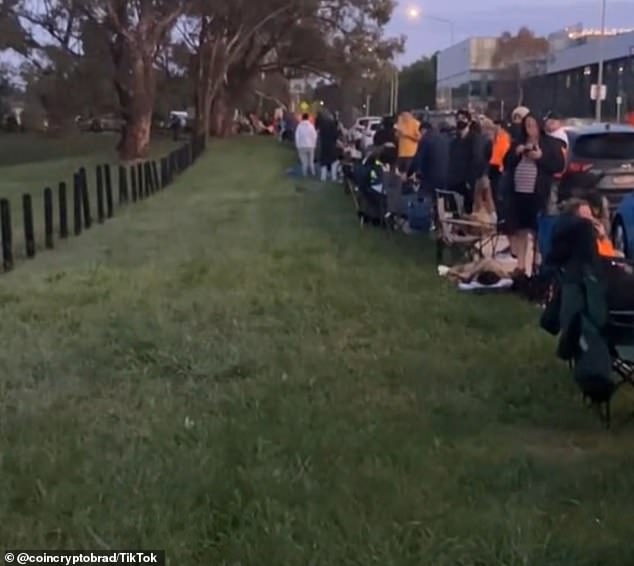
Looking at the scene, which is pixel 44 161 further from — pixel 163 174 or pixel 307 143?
pixel 307 143

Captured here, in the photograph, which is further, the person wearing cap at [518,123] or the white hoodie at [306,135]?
the white hoodie at [306,135]

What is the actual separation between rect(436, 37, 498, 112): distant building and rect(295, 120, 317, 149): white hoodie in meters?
73.6

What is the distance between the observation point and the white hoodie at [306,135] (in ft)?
104

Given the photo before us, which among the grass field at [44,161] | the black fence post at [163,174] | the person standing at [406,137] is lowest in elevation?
the grass field at [44,161]

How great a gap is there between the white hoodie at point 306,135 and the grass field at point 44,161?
4961 mm

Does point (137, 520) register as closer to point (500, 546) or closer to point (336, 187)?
point (500, 546)

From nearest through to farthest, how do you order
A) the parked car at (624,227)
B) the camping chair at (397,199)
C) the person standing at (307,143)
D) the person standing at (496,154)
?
the parked car at (624,227) < the person standing at (496,154) < the camping chair at (397,199) < the person standing at (307,143)

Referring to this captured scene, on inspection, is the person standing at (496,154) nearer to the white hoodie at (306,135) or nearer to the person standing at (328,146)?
the person standing at (328,146)

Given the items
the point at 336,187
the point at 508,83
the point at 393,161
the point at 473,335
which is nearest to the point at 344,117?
the point at 508,83

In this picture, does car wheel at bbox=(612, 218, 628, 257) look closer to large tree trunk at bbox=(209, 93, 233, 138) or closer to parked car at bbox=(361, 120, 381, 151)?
parked car at bbox=(361, 120, 381, 151)

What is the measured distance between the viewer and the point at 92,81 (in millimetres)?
53594

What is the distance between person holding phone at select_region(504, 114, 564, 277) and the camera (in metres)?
Result: 13.0

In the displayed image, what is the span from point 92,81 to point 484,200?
38959mm

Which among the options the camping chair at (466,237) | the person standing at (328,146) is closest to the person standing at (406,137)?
the camping chair at (466,237)
